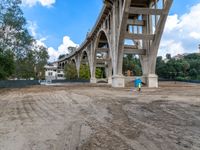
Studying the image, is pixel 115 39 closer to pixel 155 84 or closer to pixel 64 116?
pixel 155 84

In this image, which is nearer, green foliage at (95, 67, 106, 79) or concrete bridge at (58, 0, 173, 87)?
concrete bridge at (58, 0, 173, 87)

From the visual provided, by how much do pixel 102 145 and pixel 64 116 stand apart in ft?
10.8

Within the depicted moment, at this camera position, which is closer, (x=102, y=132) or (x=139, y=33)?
(x=102, y=132)

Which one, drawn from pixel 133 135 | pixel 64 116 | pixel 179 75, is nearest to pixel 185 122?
pixel 133 135

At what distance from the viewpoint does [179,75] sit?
6775 centimetres

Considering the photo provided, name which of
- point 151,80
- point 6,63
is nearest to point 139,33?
point 151,80

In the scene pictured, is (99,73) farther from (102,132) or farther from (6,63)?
(102,132)

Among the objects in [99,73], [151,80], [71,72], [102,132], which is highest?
[71,72]

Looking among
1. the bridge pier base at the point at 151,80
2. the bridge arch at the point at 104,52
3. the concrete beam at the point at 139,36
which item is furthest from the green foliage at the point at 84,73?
the concrete beam at the point at 139,36

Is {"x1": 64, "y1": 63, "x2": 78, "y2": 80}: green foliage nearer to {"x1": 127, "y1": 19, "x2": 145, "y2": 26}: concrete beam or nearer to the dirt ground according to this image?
{"x1": 127, "y1": 19, "x2": 145, "y2": 26}: concrete beam

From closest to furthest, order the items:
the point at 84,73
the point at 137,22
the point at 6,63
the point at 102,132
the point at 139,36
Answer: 1. the point at 102,132
2. the point at 139,36
3. the point at 137,22
4. the point at 6,63
5. the point at 84,73

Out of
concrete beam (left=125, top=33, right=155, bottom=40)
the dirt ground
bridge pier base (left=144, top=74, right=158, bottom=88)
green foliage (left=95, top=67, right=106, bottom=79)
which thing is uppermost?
concrete beam (left=125, top=33, right=155, bottom=40)

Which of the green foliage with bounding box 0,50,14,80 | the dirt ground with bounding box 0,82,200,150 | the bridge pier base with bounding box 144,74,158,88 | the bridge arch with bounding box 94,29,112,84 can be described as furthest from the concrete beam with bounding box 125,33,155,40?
the dirt ground with bounding box 0,82,200,150

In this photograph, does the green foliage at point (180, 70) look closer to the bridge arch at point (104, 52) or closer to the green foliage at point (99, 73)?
the green foliage at point (99, 73)
